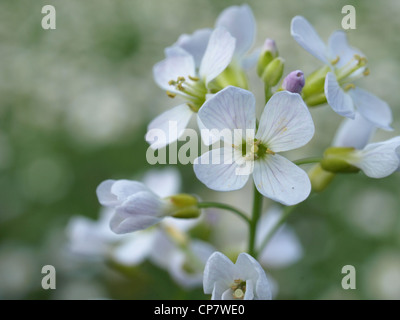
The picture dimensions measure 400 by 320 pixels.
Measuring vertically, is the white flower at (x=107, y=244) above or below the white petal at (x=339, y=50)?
below

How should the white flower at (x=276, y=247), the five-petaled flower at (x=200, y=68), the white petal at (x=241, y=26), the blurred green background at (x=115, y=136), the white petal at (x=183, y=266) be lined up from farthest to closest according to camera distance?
1. the blurred green background at (x=115, y=136)
2. the white flower at (x=276, y=247)
3. the white petal at (x=183, y=266)
4. the white petal at (x=241, y=26)
5. the five-petaled flower at (x=200, y=68)

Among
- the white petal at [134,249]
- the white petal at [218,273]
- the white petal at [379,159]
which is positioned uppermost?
the white petal at [379,159]

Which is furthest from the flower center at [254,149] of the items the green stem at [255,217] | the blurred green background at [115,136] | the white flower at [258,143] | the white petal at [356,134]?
the blurred green background at [115,136]

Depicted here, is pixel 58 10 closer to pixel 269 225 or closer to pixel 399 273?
pixel 269 225

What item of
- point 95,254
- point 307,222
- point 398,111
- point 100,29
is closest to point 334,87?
point 95,254

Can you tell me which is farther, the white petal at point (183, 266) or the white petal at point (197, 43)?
the white petal at point (183, 266)

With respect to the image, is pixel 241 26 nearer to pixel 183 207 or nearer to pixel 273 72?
pixel 273 72

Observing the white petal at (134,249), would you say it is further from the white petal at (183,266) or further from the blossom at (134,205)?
the blossom at (134,205)

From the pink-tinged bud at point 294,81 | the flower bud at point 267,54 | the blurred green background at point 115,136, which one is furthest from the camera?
the blurred green background at point 115,136

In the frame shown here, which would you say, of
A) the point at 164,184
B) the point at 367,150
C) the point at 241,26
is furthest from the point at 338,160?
the point at 164,184
